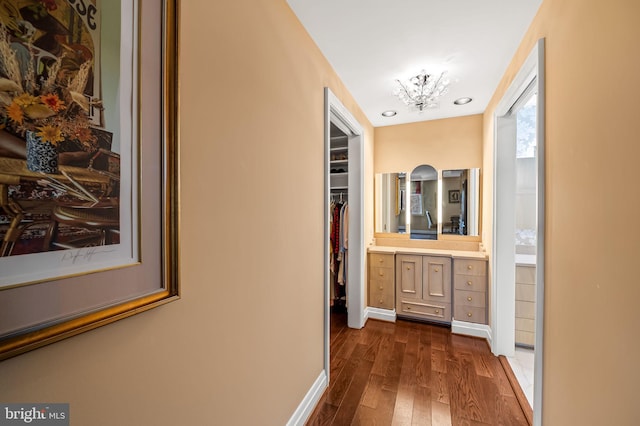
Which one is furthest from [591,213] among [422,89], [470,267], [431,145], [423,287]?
[431,145]

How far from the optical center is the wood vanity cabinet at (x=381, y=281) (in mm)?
3139

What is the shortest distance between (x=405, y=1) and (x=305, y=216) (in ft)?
4.42

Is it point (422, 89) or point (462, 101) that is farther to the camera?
point (462, 101)

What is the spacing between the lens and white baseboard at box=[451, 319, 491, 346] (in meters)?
2.70

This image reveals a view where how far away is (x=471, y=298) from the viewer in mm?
2775

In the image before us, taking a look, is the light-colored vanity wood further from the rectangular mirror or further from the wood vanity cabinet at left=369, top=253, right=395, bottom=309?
the wood vanity cabinet at left=369, top=253, right=395, bottom=309

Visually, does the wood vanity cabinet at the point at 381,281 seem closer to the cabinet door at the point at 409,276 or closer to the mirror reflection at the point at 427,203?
the cabinet door at the point at 409,276

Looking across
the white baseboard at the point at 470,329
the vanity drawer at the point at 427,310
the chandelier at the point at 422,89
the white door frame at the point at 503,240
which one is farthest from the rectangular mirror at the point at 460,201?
the chandelier at the point at 422,89

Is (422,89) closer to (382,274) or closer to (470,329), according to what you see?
(382,274)

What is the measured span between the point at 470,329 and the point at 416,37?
285cm

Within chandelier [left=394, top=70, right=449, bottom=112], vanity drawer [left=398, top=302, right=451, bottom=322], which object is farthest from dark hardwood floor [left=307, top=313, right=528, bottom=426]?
chandelier [left=394, top=70, right=449, bottom=112]

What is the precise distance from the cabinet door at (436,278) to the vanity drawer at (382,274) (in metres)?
0.37

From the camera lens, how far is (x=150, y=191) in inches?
27.9
